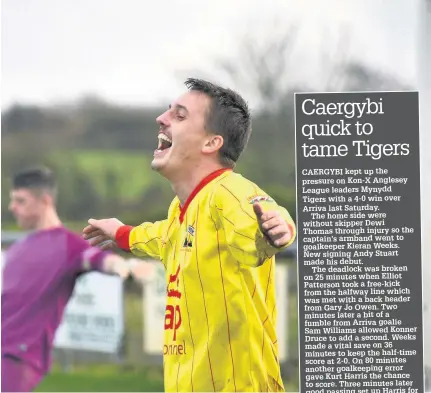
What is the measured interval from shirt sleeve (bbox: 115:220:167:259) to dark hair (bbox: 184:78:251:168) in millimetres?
339

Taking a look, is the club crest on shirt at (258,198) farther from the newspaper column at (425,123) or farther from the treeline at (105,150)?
the newspaper column at (425,123)

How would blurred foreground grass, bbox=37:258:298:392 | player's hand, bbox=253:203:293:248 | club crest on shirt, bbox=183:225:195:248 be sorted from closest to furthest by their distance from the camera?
player's hand, bbox=253:203:293:248 < club crest on shirt, bbox=183:225:195:248 < blurred foreground grass, bbox=37:258:298:392

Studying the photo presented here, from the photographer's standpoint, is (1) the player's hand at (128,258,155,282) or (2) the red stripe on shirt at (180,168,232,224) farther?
(1) the player's hand at (128,258,155,282)

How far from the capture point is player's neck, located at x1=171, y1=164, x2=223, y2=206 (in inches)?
120

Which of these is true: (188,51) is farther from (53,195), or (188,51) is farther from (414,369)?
(414,369)

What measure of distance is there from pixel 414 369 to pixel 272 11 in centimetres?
132

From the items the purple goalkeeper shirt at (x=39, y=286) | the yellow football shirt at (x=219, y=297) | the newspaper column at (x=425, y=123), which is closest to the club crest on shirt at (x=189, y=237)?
the yellow football shirt at (x=219, y=297)

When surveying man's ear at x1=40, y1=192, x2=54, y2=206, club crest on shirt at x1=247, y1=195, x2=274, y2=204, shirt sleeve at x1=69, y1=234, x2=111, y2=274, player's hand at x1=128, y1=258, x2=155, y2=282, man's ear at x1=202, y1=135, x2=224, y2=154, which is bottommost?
player's hand at x1=128, y1=258, x2=155, y2=282

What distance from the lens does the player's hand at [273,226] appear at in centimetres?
288

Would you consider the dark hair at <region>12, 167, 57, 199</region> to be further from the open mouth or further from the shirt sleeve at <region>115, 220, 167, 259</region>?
the open mouth

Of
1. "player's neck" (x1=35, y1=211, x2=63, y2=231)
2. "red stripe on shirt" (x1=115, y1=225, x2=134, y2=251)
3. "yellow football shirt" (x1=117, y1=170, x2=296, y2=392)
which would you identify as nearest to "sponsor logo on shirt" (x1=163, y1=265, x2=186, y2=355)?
"yellow football shirt" (x1=117, y1=170, x2=296, y2=392)

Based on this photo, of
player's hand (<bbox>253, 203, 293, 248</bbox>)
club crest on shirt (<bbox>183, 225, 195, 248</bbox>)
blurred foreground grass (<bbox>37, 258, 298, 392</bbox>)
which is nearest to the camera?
player's hand (<bbox>253, 203, 293, 248</bbox>)

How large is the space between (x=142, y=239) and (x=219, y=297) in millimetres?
365

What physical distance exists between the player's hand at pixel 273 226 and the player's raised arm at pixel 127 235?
42 centimetres
